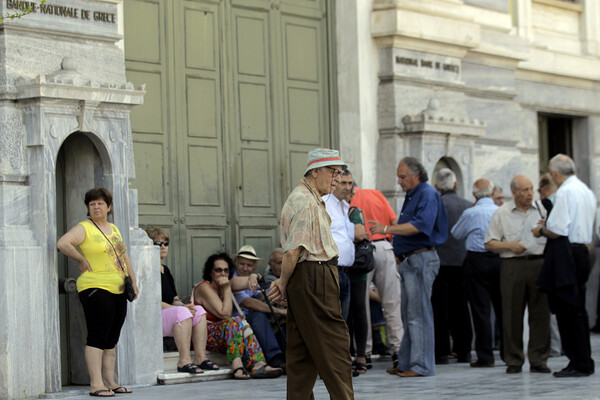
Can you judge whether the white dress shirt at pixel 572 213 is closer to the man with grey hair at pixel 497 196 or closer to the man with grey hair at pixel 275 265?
the man with grey hair at pixel 275 265

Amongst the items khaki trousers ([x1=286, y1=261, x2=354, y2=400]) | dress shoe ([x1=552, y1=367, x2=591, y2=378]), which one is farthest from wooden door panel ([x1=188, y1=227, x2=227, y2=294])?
khaki trousers ([x1=286, y1=261, x2=354, y2=400])

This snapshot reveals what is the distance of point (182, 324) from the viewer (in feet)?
36.7

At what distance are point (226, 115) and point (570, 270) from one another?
13.5 feet

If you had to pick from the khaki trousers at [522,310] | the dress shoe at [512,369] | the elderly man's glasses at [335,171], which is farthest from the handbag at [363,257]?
the elderly man's glasses at [335,171]

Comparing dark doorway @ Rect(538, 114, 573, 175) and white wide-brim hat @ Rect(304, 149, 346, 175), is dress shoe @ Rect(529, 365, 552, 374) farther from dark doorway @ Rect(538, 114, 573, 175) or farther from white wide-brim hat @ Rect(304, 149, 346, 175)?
dark doorway @ Rect(538, 114, 573, 175)

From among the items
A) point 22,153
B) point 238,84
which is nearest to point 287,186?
point 238,84

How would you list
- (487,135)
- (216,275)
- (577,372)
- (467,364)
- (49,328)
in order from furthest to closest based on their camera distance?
(487,135) → (467,364) → (216,275) → (577,372) → (49,328)

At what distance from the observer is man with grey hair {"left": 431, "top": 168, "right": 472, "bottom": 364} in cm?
1277

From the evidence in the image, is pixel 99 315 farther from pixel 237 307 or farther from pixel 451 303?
pixel 451 303

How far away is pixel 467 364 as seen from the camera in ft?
42.0

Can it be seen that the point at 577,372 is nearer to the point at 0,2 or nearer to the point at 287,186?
the point at 287,186

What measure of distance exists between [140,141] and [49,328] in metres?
2.62

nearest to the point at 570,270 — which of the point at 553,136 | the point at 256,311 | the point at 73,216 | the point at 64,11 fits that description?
the point at 256,311

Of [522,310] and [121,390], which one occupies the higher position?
[522,310]
